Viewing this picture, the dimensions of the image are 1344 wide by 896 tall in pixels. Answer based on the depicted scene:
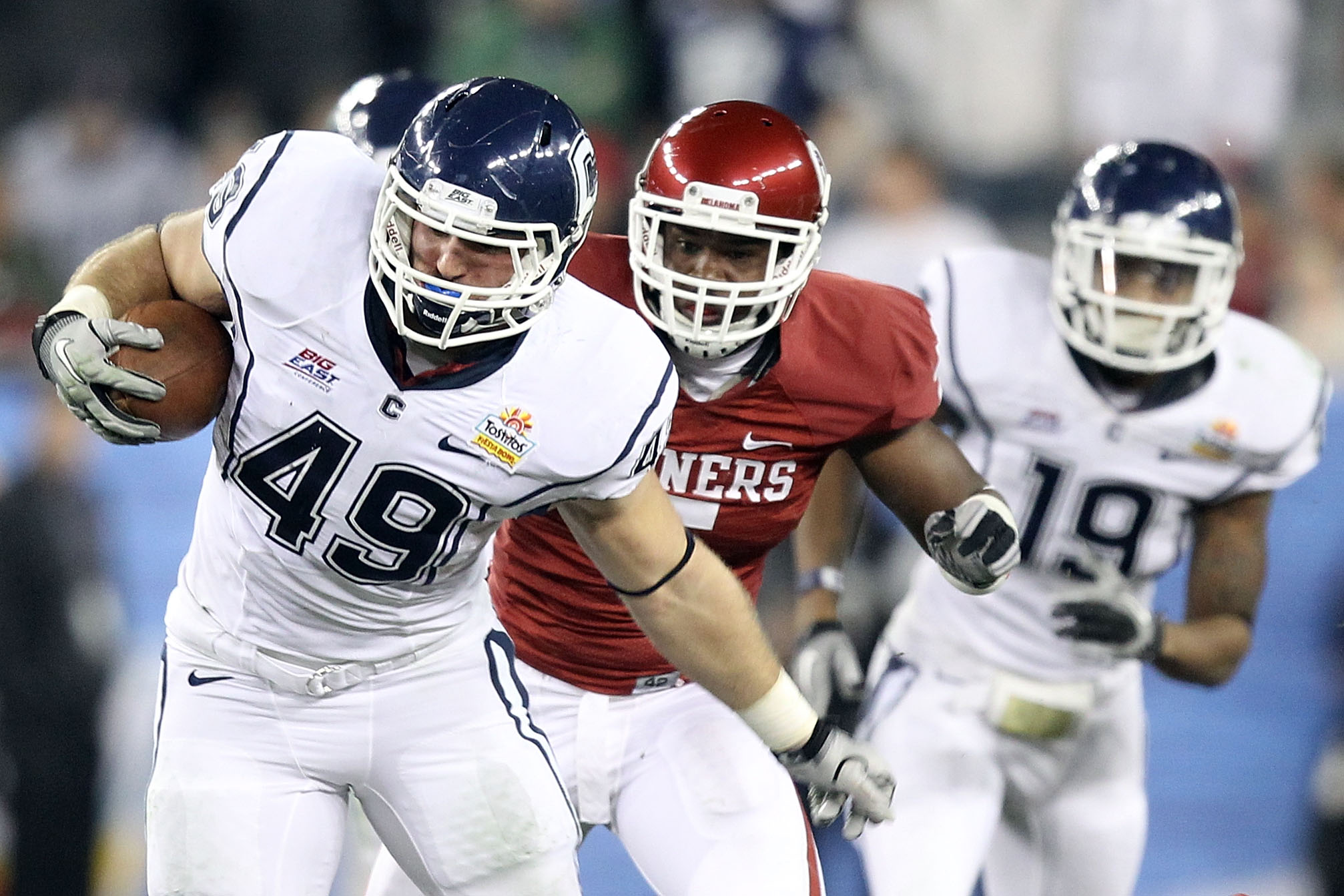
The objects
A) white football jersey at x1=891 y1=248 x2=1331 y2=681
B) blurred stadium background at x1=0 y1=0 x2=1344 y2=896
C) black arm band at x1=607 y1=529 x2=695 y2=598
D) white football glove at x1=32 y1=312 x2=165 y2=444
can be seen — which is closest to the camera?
white football glove at x1=32 y1=312 x2=165 y2=444

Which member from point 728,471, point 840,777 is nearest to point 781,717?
point 840,777

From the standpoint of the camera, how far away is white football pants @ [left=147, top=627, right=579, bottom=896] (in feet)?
7.93

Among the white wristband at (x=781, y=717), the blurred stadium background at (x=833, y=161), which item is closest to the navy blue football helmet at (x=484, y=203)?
the white wristband at (x=781, y=717)

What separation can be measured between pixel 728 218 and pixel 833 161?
310 centimetres

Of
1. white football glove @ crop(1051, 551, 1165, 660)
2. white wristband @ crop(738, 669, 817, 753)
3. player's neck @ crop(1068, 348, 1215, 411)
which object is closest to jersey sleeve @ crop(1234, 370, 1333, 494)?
player's neck @ crop(1068, 348, 1215, 411)

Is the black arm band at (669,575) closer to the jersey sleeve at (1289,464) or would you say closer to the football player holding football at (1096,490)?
the football player holding football at (1096,490)

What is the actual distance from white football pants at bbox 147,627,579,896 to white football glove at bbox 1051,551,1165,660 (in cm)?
103

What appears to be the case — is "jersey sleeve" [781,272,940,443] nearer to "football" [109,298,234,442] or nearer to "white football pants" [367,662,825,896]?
"white football pants" [367,662,825,896]

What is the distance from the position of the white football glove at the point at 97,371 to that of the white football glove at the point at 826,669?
1289 mm

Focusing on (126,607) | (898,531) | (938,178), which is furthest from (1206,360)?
(126,607)

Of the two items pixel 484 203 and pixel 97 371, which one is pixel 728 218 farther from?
pixel 97 371

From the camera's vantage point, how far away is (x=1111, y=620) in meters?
3.10

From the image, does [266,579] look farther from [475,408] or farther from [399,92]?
[399,92]

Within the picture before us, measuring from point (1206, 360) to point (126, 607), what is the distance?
2.87 metres
